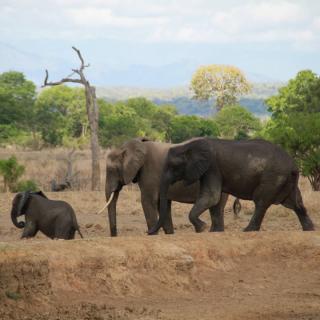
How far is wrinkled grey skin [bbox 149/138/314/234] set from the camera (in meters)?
13.3

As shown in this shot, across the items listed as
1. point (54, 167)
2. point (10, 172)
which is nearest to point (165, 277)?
point (10, 172)

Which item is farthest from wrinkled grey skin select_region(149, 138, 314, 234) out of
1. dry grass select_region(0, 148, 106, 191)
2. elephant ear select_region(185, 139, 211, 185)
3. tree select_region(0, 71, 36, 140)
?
tree select_region(0, 71, 36, 140)

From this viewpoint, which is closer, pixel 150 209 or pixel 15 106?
pixel 150 209

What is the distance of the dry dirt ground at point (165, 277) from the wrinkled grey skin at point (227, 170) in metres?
1.16

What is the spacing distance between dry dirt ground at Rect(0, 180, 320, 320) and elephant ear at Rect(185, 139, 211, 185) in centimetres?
142

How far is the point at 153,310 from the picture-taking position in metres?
9.60

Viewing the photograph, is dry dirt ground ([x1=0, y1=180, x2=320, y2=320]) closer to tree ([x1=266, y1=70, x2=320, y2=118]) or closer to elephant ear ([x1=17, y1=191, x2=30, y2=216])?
elephant ear ([x1=17, y1=191, x2=30, y2=216])

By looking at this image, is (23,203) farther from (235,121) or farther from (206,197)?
(235,121)

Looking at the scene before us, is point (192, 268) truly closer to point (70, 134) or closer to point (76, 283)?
point (76, 283)

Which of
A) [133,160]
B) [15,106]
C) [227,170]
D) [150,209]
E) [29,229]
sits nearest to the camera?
[227,170]

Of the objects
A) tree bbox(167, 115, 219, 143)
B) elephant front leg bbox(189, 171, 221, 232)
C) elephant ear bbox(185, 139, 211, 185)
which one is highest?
elephant ear bbox(185, 139, 211, 185)

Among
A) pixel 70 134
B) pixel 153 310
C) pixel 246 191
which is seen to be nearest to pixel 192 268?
pixel 153 310

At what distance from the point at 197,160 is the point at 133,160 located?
173cm

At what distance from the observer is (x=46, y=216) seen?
1416 centimetres
